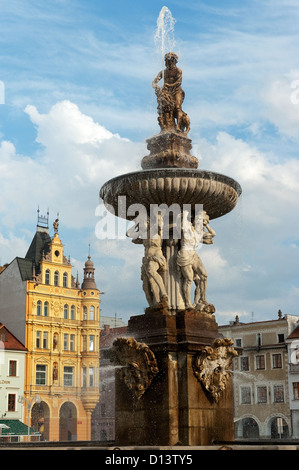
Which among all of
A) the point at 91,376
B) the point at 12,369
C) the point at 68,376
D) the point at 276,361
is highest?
the point at 276,361

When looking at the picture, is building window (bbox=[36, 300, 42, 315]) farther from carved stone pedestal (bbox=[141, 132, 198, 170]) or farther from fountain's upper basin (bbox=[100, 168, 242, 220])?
fountain's upper basin (bbox=[100, 168, 242, 220])

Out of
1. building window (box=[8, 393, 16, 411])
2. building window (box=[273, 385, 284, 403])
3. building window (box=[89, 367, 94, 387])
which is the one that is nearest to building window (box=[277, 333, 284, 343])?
building window (box=[273, 385, 284, 403])

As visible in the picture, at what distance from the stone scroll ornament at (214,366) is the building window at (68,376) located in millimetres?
48282

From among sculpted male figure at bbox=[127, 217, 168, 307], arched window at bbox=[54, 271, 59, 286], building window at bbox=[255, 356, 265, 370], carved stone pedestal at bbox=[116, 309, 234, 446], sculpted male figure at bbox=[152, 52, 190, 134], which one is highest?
arched window at bbox=[54, 271, 59, 286]

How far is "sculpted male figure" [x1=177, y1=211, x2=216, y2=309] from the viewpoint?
11.9 m

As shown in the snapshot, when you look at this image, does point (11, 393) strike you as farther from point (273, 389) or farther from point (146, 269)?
point (146, 269)

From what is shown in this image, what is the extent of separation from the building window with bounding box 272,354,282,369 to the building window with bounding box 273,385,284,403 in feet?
5.46

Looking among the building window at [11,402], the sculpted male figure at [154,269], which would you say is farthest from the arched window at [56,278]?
the sculpted male figure at [154,269]

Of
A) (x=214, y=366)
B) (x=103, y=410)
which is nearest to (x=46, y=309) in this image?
(x=103, y=410)

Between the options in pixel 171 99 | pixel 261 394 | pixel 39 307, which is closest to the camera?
pixel 171 99

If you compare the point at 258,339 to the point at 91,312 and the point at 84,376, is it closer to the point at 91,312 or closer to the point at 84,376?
the point at 91,312

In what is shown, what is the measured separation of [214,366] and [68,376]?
49054 millimetres

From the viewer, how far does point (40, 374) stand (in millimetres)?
55844
